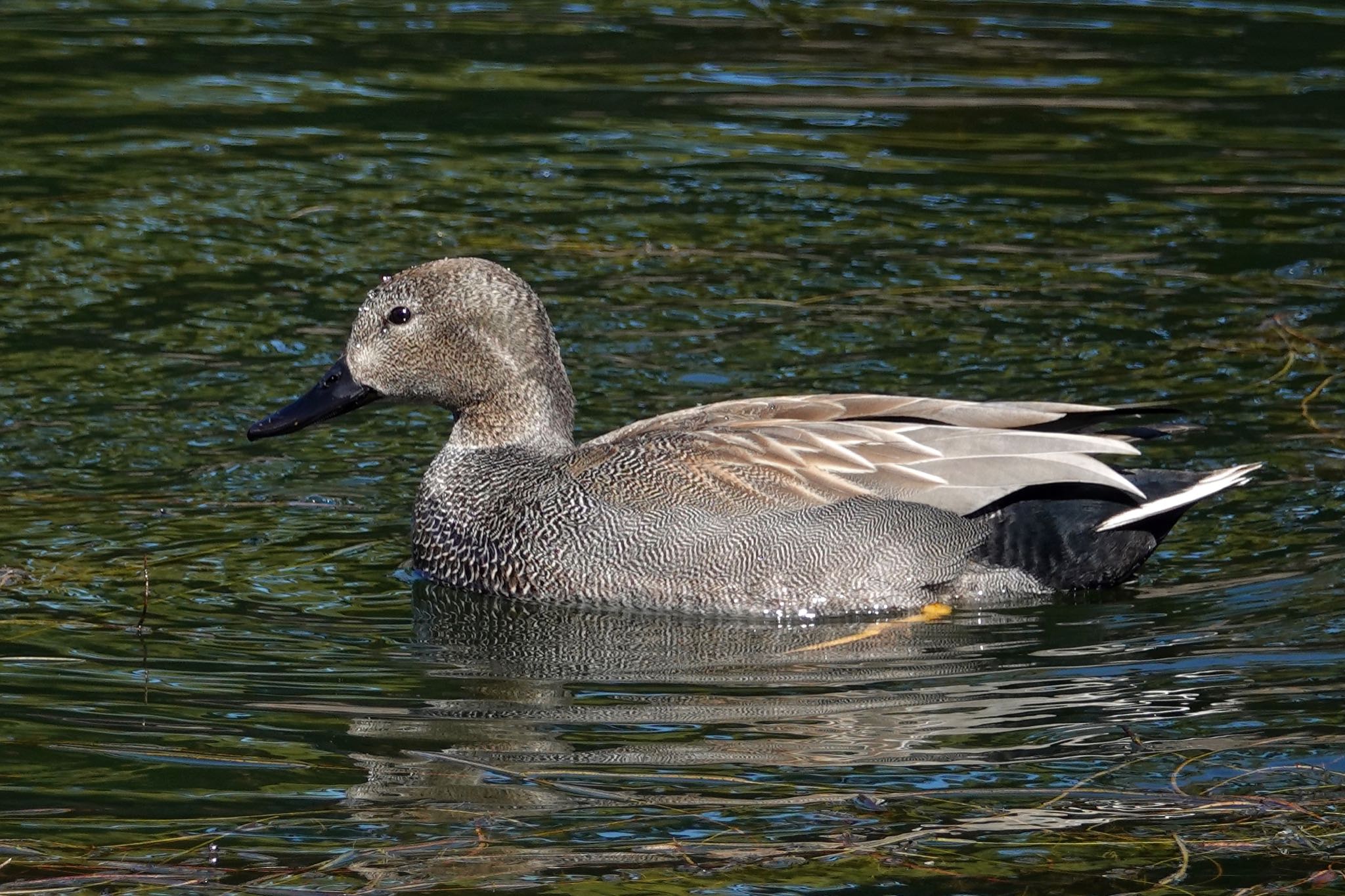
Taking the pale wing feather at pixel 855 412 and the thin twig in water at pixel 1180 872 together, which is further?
the pale wing feather at pixel 855 412

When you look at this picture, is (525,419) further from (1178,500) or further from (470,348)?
(1178,500)

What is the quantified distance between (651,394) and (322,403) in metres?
1.65

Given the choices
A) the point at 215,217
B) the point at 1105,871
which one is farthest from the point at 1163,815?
the point at 215,217

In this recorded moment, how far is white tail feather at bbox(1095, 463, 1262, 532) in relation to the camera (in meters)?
6.75

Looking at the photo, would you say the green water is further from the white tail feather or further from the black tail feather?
the white tail feather

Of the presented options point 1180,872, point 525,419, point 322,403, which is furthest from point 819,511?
point 1180,872

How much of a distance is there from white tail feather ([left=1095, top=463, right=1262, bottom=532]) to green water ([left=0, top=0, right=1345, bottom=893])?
278 millimetres

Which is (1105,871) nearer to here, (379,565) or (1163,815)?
(1163,815)

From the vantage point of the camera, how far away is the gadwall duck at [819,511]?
22.2 feet

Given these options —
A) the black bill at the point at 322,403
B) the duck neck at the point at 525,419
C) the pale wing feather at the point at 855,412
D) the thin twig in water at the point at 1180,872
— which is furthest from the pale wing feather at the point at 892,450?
the thin twig in water at the point at 1180,872

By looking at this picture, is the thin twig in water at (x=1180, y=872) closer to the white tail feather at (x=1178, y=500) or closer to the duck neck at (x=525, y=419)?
the white tail feather at (x=1178, y=500)

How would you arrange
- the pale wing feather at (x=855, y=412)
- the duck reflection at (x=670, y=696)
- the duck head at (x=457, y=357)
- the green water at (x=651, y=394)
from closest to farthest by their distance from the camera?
1. the green water at (x=651, y=394)
2. the duck reflection at (x=670, y=696)
3. the pale wing feather at (x=855, y=412)
4. the duck head at (x=457, y=357)

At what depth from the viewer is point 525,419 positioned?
7504 mm

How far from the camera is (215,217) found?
1071 cm
